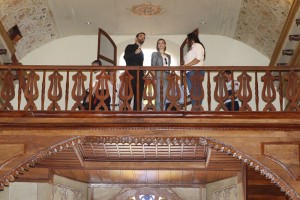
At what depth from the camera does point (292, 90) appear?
9.41 metres

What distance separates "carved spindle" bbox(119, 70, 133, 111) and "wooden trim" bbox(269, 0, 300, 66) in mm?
3197

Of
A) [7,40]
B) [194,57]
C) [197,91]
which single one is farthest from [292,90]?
[7,40]

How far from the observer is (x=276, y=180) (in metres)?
9.02

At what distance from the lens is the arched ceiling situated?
1220 centimetres

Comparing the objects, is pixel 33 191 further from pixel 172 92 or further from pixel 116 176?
pixel 172 92

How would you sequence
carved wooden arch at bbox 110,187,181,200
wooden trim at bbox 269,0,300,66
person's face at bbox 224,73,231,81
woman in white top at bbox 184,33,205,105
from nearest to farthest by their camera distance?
person's face at bbox 224,73,231,81, woman in white top at bbox 184,33,205,105, wooden trim at bbox 269,0,300,66, carved wooden arch at bbox 110,187,181,200

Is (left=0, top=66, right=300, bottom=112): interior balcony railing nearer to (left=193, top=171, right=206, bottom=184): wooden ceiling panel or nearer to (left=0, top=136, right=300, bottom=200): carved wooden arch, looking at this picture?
(left=0, top=136, right=300, bottom=200): carved wooden arch

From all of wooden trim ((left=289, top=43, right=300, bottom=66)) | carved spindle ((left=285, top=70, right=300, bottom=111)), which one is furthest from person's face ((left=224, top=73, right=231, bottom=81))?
wooden trim ((left=289, top=43, right=300, bottom=66))

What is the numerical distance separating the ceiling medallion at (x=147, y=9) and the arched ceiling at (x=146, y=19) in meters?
0.06

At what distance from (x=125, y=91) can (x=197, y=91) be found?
1.06 metres

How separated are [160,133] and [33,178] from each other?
3.41 m

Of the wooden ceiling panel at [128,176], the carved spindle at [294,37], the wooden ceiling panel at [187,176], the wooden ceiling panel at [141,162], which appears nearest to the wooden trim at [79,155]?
the wooden ceiling panel at [141,162]

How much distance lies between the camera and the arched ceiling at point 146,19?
40.0 ft

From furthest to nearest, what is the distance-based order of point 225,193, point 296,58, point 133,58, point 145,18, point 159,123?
point 145,18 < point 225,193 < point 296,58 < point 133,58 < point 159,123
